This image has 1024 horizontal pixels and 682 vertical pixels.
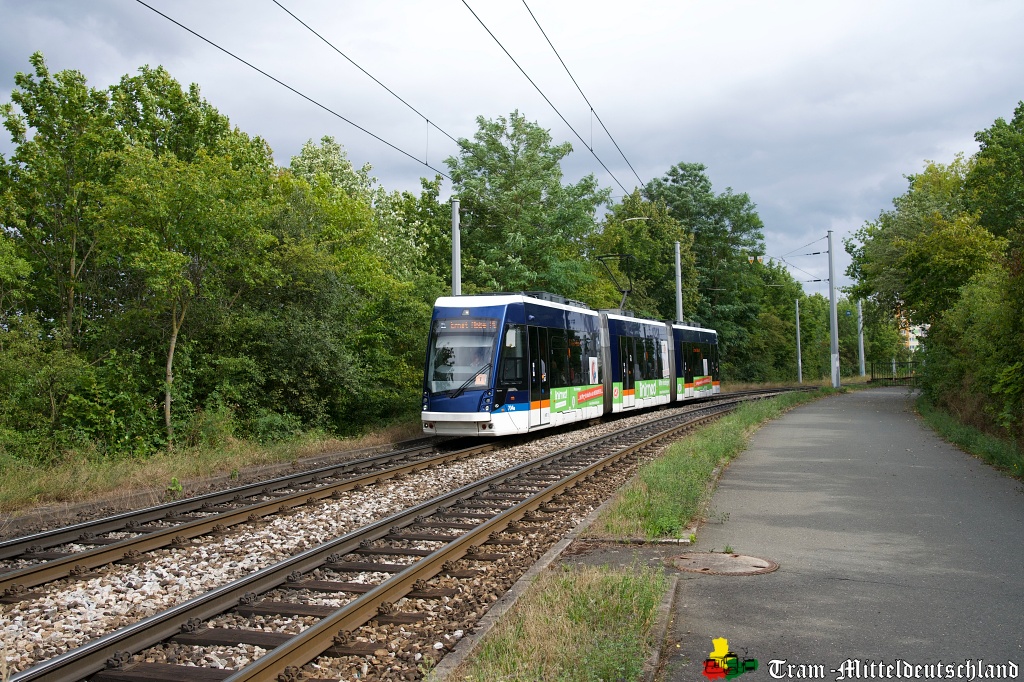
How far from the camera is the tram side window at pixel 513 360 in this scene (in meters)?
18.0

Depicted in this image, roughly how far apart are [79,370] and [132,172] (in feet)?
13.2

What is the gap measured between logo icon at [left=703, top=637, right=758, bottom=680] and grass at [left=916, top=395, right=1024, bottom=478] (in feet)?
30.6

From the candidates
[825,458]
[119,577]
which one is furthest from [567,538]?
[825,458]

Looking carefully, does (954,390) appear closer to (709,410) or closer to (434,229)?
(709,410)

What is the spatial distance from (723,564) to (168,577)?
490cm

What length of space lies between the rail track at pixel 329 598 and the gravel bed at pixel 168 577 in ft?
0.98

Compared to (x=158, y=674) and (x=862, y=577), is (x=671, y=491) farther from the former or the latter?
(x=158, y=674)

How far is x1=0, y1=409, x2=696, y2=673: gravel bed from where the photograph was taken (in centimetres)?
584

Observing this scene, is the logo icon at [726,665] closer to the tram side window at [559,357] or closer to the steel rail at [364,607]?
the steel rail at [364,607]

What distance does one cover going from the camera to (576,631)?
5.19 m

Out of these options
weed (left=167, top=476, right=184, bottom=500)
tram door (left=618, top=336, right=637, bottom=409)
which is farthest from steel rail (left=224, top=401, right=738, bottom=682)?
tram door (left=618, top=336, right=637, bottom=409)

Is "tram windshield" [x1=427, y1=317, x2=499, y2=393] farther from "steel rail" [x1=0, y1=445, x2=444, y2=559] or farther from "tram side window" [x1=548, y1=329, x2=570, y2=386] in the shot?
"steel rail" [x1=0, y1=445, x2=444, y2=559]

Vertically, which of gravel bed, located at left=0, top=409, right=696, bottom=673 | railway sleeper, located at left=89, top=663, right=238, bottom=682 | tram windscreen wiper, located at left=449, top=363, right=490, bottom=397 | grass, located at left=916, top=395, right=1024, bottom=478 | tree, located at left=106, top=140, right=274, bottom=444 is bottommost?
gravel bed, located at left=0, top=409, right=696, bottom=673

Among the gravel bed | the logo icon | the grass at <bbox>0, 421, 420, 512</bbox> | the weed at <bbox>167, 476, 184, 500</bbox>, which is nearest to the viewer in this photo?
the logo icon
